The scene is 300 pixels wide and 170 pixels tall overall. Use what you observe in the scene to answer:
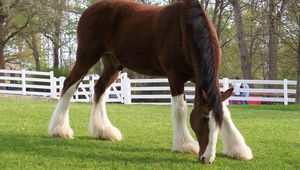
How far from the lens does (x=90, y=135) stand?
7020mm

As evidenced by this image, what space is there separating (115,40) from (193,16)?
1.75 meters

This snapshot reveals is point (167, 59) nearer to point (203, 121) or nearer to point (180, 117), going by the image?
point (180, 117)

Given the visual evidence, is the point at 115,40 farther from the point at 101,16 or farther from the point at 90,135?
the point at 90,135

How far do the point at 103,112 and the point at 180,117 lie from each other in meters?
1.81

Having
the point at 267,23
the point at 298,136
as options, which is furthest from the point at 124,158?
the point at 267,23

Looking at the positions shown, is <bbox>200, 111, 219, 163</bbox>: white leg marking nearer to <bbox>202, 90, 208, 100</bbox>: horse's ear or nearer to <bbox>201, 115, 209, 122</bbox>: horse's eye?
<bbox>201, 115, 209, 122</bbox>: horse's eye

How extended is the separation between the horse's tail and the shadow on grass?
2.68 ft

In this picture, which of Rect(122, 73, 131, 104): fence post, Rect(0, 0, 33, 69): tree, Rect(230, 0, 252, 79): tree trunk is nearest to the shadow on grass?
Rect(122, 73, 131, 104): fence post

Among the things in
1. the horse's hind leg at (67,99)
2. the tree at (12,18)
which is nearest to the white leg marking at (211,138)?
the horse's hind leg at (67,99)

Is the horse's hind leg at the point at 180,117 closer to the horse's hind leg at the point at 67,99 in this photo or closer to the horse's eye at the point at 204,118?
the horse's eye at the point at 204,118

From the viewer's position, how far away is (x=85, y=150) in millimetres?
5781

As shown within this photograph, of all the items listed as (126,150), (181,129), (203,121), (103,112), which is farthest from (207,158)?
(103,112)

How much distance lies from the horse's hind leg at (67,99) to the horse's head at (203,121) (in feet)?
8.28

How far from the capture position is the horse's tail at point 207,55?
4.70m
